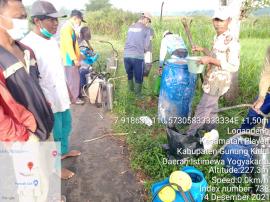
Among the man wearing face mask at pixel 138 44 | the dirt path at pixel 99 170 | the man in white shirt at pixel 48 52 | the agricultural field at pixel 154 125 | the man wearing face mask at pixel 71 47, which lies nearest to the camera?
the man in white shirt at pixel 48 52

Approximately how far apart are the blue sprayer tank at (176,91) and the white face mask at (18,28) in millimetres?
2574

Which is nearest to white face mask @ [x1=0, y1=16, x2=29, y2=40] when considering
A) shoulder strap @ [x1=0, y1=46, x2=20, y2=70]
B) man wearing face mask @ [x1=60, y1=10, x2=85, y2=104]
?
shoulder strap @ [x1=0, y1=46, x2=20, y2=70]

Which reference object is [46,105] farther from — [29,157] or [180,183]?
[180,183]

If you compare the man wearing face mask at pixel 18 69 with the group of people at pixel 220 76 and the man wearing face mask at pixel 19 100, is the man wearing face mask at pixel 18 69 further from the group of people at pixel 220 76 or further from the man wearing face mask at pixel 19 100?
the group of people at pixel 220 76

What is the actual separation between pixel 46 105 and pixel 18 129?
0.38 meters

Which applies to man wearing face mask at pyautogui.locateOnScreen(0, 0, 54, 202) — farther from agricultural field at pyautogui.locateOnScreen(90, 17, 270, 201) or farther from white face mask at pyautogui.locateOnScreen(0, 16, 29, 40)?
agricultural field at pyautogui.locateOnScreen(90, 17, 270, 201)

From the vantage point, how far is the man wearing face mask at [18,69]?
1.88 metres

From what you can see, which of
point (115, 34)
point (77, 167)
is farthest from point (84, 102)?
point (115, 34)

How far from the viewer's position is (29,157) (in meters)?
2.07

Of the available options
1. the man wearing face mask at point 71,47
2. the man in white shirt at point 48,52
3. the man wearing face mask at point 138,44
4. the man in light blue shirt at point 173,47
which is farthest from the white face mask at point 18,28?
the man wearing face mask at point 138,44

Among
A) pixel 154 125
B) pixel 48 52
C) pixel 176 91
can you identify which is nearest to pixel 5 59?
pixel 48 52

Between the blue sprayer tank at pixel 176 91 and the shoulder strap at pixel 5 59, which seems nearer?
the shoulder strap at pixel 5 59

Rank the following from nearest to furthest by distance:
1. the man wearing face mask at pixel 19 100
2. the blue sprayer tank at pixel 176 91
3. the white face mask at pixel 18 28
Answer: the man wearing face mask at pixel 19 100
the white face mask at pixel 18 28
the blue sprayer tank at pixel 176 91

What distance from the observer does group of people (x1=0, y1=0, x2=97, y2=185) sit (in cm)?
187
